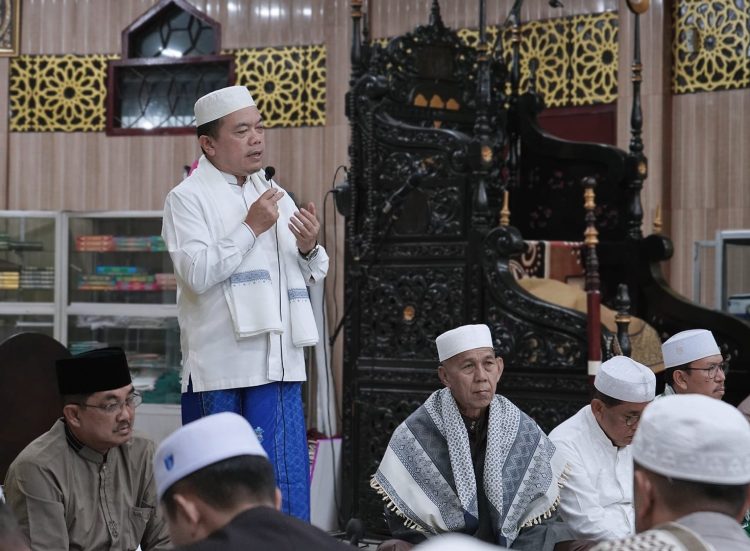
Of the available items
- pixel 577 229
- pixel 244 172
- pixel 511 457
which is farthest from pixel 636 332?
pixel 244 172

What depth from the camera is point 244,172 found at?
12.4 ft

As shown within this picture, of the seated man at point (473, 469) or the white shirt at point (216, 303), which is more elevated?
the white shirt at point (216, 303)

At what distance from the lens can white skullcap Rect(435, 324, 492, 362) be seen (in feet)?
13.3

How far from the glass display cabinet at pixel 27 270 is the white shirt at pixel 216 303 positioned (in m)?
4.82

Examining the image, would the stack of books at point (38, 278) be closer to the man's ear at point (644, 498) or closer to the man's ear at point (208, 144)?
the man's ear at point (208, 144)

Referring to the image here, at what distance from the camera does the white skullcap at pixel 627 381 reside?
4.07 meters

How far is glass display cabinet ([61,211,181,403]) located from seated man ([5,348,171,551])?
442cm

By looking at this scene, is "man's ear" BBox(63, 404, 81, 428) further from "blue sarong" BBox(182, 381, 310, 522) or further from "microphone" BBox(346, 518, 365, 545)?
"microphone" BBox(346, 518, 365, 545)

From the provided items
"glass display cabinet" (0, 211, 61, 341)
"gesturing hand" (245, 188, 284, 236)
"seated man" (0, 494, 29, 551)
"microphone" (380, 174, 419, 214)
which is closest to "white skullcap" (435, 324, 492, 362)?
"gesturing hand" (245, 188, 284, 236)

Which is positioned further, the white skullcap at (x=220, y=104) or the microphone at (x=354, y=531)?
the microphone at (x=354, y=531)

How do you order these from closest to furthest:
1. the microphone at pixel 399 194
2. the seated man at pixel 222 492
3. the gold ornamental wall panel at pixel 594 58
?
the seated man at pixel 222 492 < the microphone at pixel 399 194 < the gold ornamental wall panel at pixel 594 58

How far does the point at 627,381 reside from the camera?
4070mm

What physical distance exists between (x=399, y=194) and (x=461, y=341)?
201 centimetres

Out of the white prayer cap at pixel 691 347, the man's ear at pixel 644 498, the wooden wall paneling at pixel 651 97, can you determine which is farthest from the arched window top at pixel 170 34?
the man's ear at pixel 644 498
